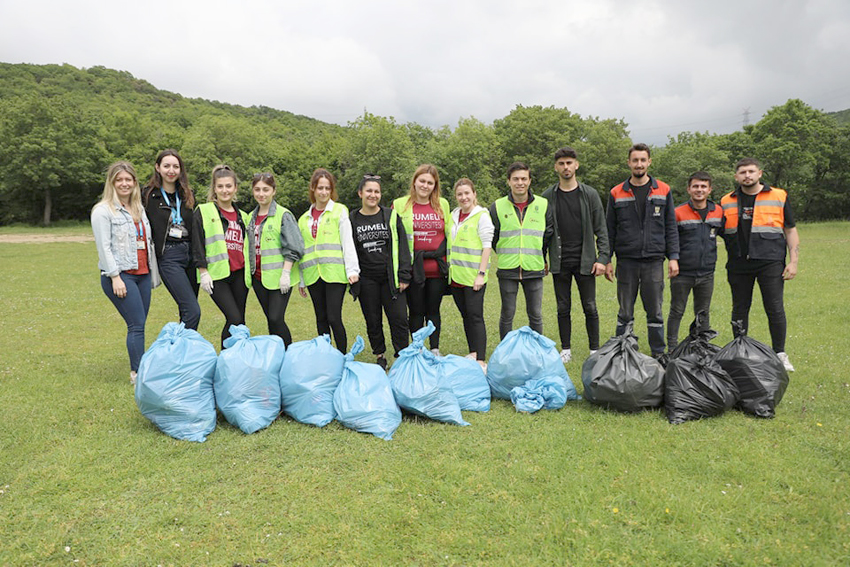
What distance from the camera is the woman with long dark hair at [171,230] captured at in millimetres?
4723

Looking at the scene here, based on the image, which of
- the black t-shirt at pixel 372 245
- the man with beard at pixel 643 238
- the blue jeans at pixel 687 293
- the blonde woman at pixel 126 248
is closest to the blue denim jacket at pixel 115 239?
the blonde woman at pixel 126 248

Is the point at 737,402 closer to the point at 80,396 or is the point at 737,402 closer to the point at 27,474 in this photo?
the point at 27,474

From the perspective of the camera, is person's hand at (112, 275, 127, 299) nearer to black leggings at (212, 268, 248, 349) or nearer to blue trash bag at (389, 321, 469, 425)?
black leggings at (212, 268, 248, 349)

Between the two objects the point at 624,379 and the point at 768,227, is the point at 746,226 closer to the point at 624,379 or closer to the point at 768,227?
the point at 768,227

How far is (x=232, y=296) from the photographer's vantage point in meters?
4.73

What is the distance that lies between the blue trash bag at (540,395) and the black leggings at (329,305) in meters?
1.69

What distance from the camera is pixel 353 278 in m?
4.69

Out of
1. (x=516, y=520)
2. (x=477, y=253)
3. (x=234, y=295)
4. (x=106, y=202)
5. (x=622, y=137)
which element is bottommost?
(x=516, y=520)

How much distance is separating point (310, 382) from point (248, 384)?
0.44m

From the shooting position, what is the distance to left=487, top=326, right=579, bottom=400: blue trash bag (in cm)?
431

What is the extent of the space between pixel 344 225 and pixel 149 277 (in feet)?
6.00

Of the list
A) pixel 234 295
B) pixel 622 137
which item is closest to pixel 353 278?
pixel 234 295

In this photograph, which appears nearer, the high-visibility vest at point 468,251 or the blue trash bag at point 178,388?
the blue trash bag at point 178,388

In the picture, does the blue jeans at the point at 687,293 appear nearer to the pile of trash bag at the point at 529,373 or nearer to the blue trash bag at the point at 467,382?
the pile of trash bag at the point at 529,373
